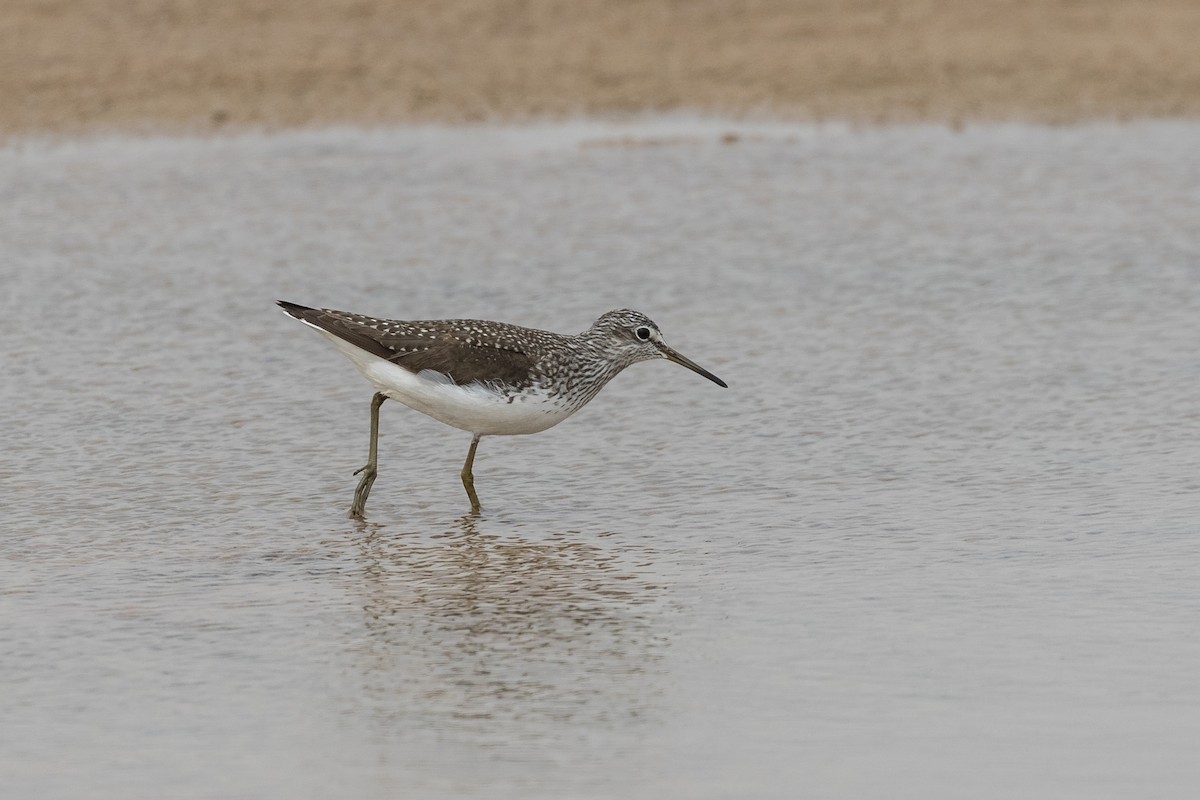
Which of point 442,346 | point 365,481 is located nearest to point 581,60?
point 442,346

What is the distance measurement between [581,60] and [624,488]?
10.4 m


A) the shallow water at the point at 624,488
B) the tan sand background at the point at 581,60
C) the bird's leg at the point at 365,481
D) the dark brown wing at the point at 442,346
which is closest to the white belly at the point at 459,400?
the dark brown wing at the point at 442,346

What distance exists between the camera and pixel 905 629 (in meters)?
6.59

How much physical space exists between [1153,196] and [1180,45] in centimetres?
487

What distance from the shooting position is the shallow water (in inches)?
221

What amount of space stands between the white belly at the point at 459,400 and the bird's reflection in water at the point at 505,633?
19.9 inches

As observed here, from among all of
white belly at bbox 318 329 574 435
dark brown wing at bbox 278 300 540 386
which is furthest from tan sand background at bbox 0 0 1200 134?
white belly at bbox 318 329 574 435

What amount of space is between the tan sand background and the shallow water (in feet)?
4.55

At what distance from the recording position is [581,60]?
18.4 meters

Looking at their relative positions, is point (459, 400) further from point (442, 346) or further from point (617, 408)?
point (617, 408)

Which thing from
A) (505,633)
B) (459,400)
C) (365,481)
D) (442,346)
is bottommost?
(505,633)

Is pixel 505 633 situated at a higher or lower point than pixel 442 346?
lower

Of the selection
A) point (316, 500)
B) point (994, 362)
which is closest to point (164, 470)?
point (316, 500)

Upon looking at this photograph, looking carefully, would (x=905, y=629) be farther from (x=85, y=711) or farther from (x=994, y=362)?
(x=994, y=362)
